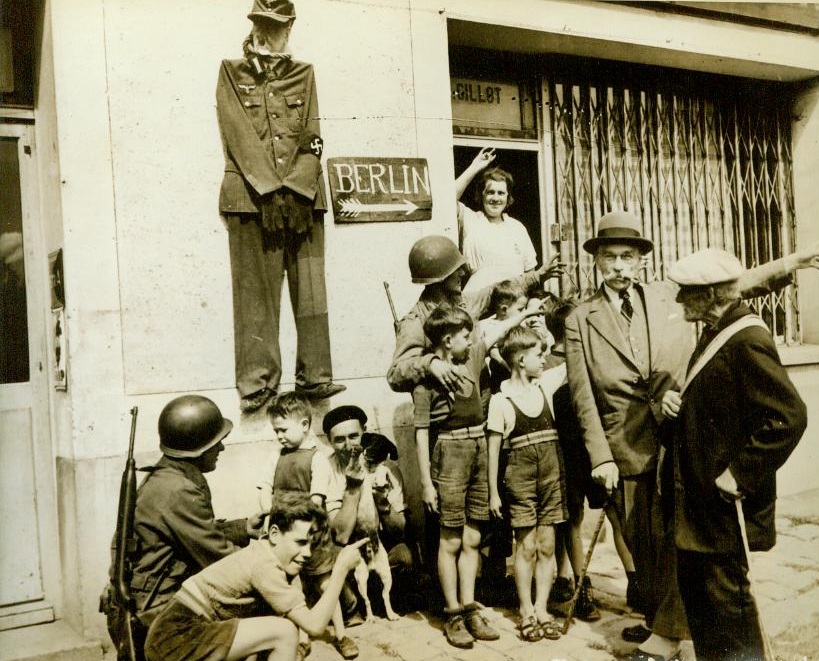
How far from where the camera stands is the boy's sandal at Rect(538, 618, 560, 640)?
12.2ft

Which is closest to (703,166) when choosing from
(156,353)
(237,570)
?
(156,353)

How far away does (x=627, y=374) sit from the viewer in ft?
12.2

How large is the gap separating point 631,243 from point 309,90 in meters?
2.20

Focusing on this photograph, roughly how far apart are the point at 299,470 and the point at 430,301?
123cm

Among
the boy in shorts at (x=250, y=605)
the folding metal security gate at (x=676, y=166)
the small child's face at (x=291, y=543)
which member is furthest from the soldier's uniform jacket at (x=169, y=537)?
the folding metal security gate at (x=676, y=166)

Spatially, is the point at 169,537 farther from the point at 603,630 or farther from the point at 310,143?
the point at 310,143

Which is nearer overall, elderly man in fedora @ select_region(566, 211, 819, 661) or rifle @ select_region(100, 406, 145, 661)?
rifle @ select_region(100, 406, 145, 661)

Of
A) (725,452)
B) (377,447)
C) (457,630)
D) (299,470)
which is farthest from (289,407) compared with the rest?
(725,452)

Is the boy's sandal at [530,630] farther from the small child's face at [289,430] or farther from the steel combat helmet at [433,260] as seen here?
the steel combat helmet at [433,260]

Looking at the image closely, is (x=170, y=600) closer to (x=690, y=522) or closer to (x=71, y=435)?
(x=71, y=435)

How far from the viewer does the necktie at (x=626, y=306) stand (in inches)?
151

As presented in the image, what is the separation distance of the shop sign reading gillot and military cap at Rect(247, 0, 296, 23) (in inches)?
35.3

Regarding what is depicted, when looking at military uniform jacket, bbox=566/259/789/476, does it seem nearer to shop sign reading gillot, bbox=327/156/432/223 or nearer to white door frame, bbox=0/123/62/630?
shop sign reading gillot, bbox=327/156/432/223

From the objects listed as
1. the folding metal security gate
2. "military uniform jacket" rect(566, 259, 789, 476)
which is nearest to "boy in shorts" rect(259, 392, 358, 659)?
"military uniform jacket" rect(566, 259, 789, 476)
